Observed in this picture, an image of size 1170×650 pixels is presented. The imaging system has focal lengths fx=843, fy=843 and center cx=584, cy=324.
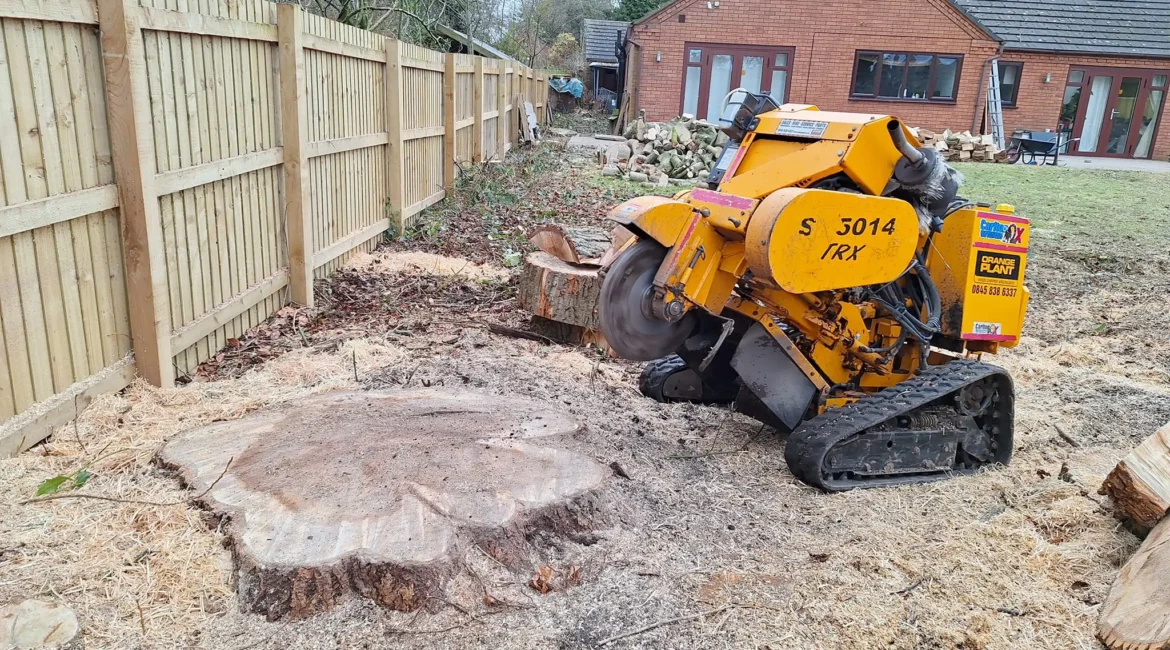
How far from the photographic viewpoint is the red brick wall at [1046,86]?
24.7 metres

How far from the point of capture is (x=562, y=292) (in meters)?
6.11

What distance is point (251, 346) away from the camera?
5.69 m

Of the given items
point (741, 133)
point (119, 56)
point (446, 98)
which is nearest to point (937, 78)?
point (446, 98)

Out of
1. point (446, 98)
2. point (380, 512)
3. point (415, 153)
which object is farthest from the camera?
point (446, 98)

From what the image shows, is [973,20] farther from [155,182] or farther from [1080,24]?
[155,182]

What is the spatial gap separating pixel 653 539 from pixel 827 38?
2317 centimetres

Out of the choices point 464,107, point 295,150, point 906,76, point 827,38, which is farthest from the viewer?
point 906,76

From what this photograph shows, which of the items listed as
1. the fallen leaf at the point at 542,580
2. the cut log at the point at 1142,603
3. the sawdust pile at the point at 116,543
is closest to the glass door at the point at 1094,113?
the cut log at the point at 1142,603

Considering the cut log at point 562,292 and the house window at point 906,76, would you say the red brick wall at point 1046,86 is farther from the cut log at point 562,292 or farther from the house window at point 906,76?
the cut log at point 562,292

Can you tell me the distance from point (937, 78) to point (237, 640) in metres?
25.7

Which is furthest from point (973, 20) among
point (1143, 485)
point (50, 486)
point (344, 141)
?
point (50, 486)

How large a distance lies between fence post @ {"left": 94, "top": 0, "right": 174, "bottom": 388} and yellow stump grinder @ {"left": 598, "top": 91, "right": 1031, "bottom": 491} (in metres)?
2.39

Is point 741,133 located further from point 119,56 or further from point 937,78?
point 937,78

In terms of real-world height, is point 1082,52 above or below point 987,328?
above
